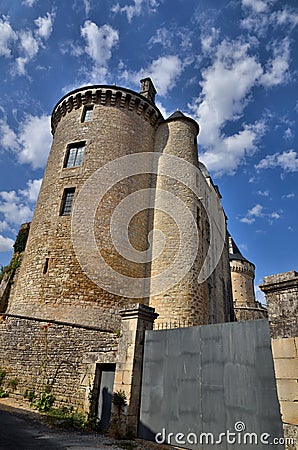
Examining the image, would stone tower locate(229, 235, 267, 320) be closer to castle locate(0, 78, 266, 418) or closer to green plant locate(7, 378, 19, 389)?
castle locate(0, 78, 266, 418)

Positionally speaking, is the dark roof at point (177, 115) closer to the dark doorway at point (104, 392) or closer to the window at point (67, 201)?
the window at point (67, 201)

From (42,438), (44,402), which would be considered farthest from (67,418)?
(42,438)

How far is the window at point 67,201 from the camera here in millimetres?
12419

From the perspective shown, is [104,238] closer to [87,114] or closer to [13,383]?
[13,383]

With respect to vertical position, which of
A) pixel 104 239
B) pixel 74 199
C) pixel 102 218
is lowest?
pixel 104 239

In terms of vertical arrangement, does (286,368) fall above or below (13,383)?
above

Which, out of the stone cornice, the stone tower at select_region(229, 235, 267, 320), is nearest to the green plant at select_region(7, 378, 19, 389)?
the stone cornice

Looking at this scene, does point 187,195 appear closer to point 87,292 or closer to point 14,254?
point 87,292

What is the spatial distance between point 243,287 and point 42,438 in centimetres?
2919

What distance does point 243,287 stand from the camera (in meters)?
31.5

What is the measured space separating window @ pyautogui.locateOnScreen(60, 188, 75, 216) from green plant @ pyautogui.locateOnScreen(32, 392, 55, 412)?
22.3 feet

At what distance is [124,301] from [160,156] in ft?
23.3

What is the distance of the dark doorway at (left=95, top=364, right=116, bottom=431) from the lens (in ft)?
19.9

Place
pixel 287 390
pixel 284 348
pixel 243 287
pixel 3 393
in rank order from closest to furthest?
pixel 287 390
pixel 284 348
pixel 3 393
pixel 243 287
